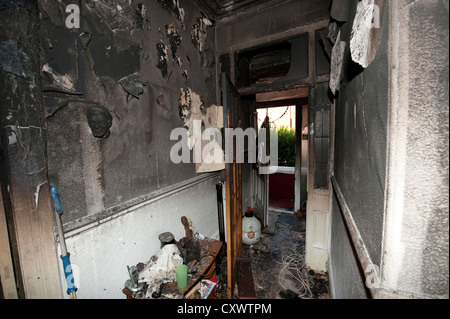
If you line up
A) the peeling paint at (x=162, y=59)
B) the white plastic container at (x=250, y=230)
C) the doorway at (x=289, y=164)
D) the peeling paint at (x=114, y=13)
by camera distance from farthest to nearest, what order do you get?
1. the doorway at (x=289, y=164)
2. the white plastic container at (x=250, y=230)
3. the peeling paint at (x=162, y=59)
4. the peeling paint at (x=114, y=13)

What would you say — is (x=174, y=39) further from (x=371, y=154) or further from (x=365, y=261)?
(x=365, y=261)

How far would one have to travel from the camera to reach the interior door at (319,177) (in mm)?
2592

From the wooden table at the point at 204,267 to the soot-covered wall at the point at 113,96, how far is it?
→ 892 mm

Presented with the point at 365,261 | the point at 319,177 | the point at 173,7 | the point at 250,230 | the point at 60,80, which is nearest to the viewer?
the point at 365,261

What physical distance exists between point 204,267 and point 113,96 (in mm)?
1954

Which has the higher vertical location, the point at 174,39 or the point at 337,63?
the point at 174,39

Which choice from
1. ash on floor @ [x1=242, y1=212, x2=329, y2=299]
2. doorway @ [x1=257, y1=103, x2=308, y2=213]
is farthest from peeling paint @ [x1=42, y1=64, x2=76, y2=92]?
doorway @ [x1=257, y1=103, x2=308, y2=213]

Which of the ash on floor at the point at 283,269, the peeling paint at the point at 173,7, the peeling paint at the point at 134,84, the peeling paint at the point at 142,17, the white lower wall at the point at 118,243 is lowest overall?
the ash on floor at the point at 283,269

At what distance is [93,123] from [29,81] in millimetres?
411

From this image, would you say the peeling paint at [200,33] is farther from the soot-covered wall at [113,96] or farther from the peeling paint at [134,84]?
the peeling paint at [134,84]

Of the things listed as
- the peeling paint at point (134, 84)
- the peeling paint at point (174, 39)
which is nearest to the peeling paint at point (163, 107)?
the peeling paint at point (134, 84)

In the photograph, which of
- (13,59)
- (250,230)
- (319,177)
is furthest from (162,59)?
(250,230)

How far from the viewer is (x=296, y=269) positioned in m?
2.80
